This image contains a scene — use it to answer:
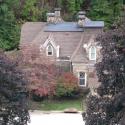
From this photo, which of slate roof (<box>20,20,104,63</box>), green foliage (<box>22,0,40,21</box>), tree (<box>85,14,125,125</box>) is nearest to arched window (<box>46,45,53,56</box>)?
slate roof (<box>20,20,104,63</box>)

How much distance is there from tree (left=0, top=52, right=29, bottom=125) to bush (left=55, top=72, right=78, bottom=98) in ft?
73.2

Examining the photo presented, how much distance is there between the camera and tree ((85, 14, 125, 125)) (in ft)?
86.9

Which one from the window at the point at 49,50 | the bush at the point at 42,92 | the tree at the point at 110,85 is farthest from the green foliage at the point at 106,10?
the tree at the point at 110,85

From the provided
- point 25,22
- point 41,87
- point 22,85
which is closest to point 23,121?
point 22,85

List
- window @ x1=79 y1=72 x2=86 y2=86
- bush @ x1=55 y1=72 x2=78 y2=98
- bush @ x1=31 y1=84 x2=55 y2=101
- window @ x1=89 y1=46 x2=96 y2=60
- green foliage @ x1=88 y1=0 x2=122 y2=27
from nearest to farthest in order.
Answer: bush @ x1=31 y1=84 x2=55 y2=101
bush @ x1=55 y1=72 x2=78 y2=98
window @ x1=79 y1=72 x2=86 y2=86
window @ x1=89 y1=46 x2=96 y2=60
green foliage @ x1=88 y1=0 x2=122 y2=27

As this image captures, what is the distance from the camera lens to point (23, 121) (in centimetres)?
2841

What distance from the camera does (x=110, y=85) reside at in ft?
88.3

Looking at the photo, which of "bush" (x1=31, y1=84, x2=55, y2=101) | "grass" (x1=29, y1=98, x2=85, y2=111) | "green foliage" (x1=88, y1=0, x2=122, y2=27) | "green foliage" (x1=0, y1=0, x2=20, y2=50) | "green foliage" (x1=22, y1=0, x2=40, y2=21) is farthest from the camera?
"green foliage" (x1=88, y1=0, x2=122, y2=27)

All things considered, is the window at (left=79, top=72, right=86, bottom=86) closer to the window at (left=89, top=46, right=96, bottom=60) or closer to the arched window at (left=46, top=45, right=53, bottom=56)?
the window at (left=89, top=46, right=96, bottom=60)

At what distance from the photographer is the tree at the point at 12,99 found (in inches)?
1109

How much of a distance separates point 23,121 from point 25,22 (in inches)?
1595

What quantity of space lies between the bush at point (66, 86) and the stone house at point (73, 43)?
1.73 meters

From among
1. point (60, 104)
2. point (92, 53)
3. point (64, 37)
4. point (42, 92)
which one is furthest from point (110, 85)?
point (64, 37)

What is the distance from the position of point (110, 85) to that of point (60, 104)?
24.3 m
